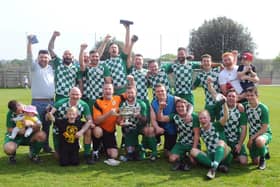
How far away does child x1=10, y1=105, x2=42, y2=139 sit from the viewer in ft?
22.3

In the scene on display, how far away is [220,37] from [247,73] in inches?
1849

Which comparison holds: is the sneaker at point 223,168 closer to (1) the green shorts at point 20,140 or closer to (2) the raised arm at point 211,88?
(2) the raised arm at point 211,88

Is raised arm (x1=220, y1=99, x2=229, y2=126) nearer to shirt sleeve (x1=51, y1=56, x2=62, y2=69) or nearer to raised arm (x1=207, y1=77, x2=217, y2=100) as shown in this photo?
raised arm (x1=207, y1=77, x2=217, y2=100)

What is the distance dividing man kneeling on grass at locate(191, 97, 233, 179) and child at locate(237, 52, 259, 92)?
3.16 feet

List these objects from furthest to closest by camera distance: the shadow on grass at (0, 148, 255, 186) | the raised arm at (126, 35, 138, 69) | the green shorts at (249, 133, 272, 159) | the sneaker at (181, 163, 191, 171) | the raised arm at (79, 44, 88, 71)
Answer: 1. the raised arm at (126, 35, 138, 69)
2. the raised arm at (79, 44, 88, 71)
3. the green shorts at (249, 133, 272, 159)
4. the sneaker at (181, 163, 191, 171)
5. the shadow on grass at (0, 148, 255, 186)

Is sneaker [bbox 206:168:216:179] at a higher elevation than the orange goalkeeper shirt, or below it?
below

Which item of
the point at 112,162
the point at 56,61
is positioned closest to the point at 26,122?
the point at 56,61


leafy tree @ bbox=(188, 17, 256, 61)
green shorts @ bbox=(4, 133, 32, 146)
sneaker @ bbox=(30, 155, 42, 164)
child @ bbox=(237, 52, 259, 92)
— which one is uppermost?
leafy tree @ bbox=(188, 17, 256, 61)

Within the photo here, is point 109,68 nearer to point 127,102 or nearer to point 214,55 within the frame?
point 127,102

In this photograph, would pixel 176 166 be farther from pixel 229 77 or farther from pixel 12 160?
pixel 12 160

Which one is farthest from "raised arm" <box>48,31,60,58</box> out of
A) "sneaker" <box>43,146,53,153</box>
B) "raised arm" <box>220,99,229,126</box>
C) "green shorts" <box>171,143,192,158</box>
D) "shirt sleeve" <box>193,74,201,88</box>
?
"raised arm" <box>220,99,229,126</box>

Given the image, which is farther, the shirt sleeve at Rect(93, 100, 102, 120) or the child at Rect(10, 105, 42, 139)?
the shirt sleeve at Rect(93, 100, 102, 120)

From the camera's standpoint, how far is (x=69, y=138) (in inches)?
267

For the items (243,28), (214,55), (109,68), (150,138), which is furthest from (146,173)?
(243,28)
